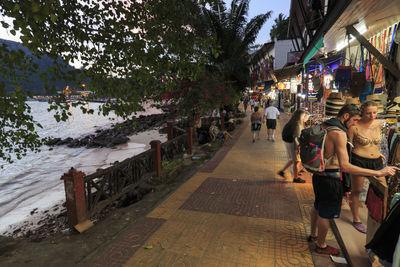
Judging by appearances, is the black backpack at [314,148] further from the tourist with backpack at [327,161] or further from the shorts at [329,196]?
the shorts at [329,196]

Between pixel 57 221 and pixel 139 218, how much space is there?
369 cm

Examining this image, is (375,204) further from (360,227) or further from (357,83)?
(357,83)

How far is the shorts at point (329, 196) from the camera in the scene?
314cm

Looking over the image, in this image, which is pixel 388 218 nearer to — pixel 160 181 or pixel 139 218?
pixel 139 218

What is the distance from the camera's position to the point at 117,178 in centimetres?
598

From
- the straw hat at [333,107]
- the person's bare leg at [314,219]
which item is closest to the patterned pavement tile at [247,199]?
the person's bare leg at [314,219]

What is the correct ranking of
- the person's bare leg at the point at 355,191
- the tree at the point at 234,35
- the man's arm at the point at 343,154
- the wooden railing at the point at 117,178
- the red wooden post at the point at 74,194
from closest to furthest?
1. the man's arm at the point at 343,154
2. the person's bare leg at the point at 355,191
3. the red wooden post at the point at 74,194
4. the wooden railing at the point at 117,178
5. the tree at the point at 234,35

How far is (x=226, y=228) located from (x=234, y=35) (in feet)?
45.2

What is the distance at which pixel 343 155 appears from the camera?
9.93 ft

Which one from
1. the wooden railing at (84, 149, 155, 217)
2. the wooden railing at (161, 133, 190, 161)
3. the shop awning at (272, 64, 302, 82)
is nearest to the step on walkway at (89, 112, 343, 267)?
the wooden railing at (84, 149, 155, 217)

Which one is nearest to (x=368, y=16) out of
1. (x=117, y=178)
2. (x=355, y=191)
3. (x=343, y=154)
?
(x=343, y=154)

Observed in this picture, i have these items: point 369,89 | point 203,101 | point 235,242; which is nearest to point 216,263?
point 235,242

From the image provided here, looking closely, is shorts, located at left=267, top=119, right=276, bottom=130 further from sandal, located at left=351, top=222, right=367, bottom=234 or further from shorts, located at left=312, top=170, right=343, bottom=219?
shorts, located at left=312, top=170, right=343, bottom=219

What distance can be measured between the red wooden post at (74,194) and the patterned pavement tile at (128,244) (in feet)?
4.07
